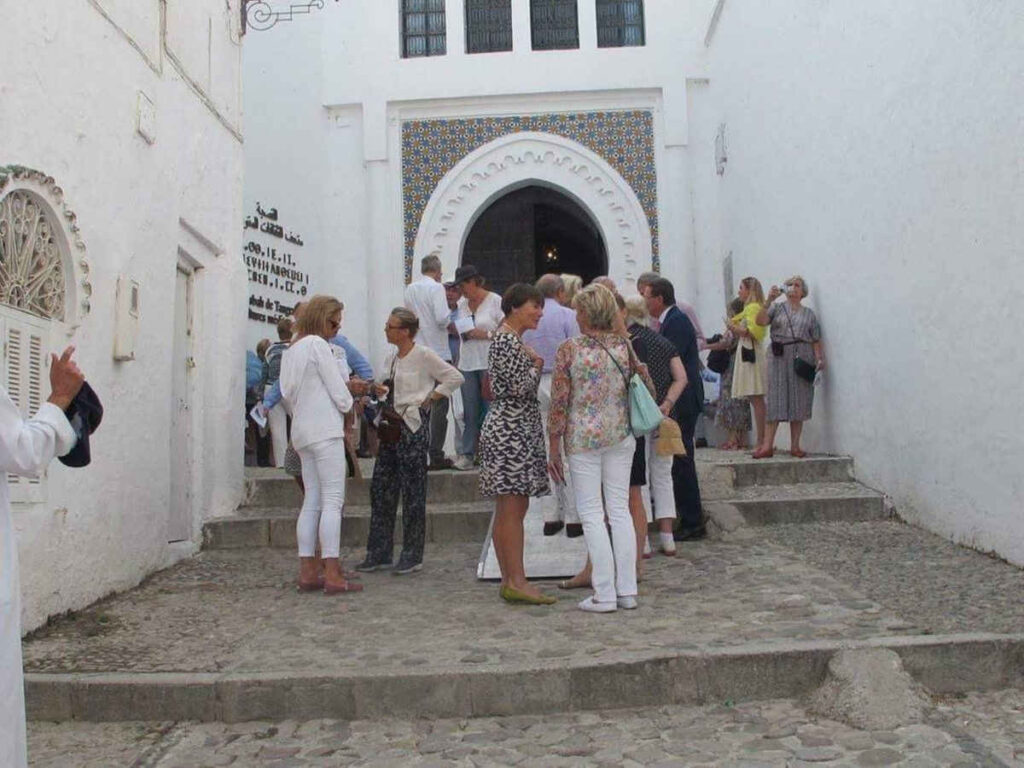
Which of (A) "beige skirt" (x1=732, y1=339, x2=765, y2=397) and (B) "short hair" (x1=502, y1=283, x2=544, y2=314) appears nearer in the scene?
(B) "short hair" (x1=502, y1=283, x2=544, y2=314)

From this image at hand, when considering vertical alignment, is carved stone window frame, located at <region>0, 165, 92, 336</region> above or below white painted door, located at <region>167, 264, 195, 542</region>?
above

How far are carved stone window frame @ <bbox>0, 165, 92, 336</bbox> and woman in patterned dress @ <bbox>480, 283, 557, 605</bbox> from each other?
183 centimetres

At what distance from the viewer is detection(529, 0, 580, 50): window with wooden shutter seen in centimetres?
1181

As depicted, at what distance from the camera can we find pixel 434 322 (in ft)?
23.8

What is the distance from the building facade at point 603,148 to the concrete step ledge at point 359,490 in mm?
2553

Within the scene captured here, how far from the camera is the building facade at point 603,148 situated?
7039 millimetres

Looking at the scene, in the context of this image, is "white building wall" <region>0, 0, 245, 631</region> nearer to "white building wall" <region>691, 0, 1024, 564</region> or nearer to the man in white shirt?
the man in white shirt

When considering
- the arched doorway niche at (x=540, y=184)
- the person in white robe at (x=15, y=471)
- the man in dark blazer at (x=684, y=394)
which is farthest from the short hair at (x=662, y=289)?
the arched doorway niche at (x=540, y=184)

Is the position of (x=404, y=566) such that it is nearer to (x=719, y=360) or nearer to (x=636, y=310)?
(x=636, y=310)

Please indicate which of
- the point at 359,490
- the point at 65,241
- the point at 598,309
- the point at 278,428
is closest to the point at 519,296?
the point at 598,309

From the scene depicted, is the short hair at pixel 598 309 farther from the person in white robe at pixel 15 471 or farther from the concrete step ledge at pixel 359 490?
the concrete step ledge at pixel 359 490

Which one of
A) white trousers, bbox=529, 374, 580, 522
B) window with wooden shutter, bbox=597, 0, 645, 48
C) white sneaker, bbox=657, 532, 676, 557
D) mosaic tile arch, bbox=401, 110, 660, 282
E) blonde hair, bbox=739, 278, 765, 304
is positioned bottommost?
white sneaker, bbox=657, 532, 676, 557

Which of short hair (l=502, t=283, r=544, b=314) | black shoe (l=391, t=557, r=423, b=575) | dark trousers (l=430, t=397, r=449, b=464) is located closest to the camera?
short hair (l=502, t=283, r=544, b=314)

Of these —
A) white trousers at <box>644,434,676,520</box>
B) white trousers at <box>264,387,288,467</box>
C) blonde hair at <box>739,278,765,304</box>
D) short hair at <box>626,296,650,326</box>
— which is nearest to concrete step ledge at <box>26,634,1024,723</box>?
white trousers at <box>644,434,676,520</box>
